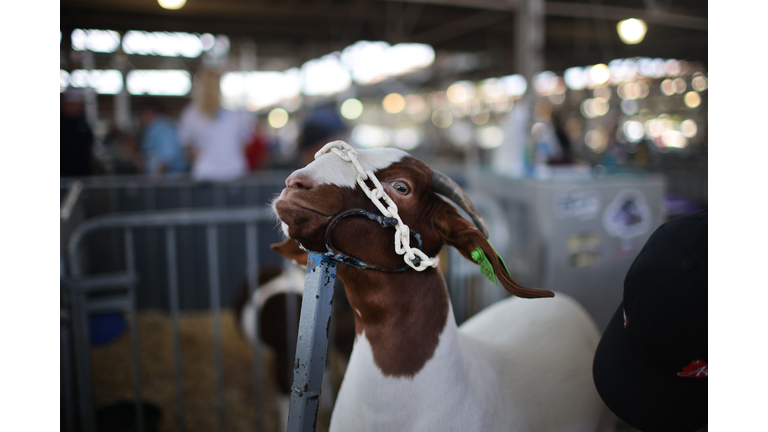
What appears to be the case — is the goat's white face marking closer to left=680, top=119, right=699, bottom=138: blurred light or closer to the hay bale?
the hay bale

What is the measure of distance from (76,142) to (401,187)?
4.27 meters

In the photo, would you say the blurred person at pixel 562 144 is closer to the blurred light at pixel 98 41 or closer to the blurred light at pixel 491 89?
the blurred light at pixel 98 41

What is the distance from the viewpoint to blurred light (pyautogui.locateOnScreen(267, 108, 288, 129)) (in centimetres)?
3096

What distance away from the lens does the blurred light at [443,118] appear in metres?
24.4

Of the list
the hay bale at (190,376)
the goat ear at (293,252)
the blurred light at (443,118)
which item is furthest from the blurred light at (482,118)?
the goat ear at (293,252)

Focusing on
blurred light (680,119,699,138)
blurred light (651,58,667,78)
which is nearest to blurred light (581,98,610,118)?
blurred light (680,119,699,138)

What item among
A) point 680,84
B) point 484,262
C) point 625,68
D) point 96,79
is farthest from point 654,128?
point 484,262

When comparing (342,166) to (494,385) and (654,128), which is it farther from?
(654,128)

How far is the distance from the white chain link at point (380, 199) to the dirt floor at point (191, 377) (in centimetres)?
214

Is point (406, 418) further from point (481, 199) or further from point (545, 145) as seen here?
point (545, 145)

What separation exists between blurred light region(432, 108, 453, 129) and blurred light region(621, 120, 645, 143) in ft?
30.7

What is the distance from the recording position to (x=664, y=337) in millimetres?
1011
